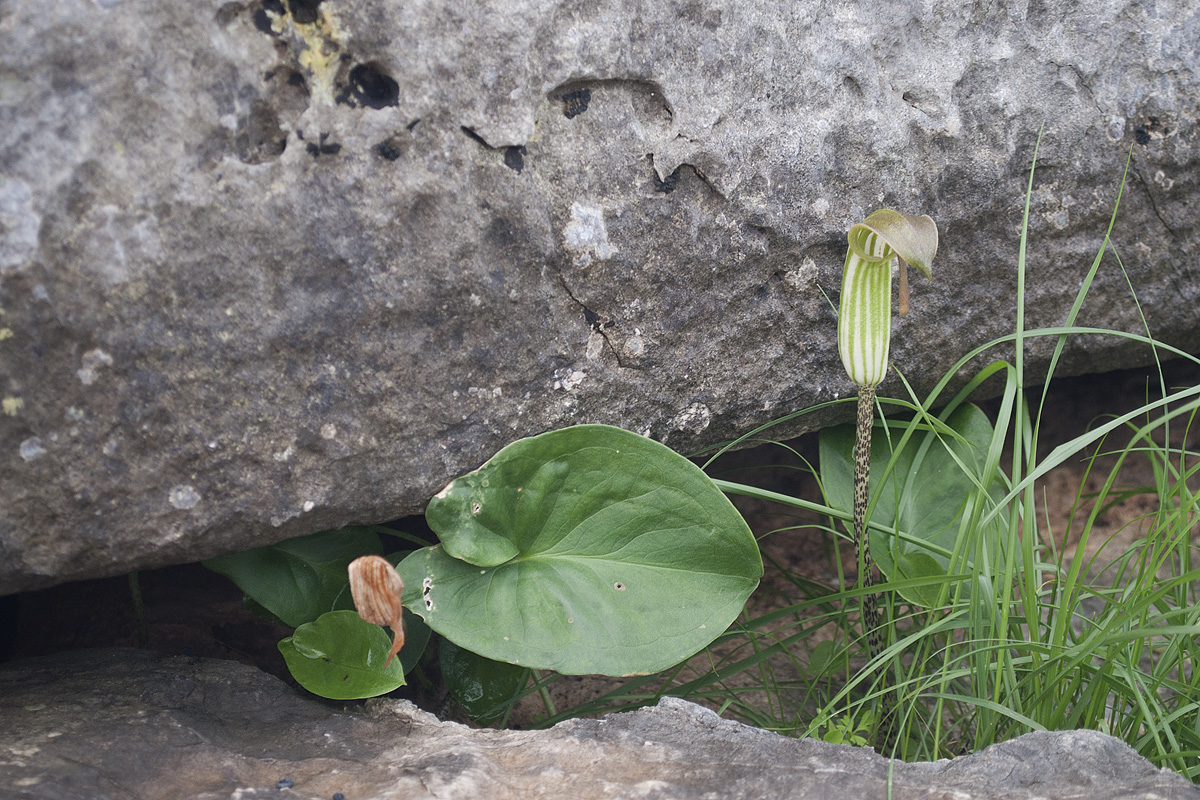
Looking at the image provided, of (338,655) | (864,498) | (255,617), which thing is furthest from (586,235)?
(255,617)

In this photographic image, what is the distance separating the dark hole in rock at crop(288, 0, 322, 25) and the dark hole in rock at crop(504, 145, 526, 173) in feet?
0.88

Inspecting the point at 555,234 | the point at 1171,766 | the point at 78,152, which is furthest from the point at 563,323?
the point at 1171,766

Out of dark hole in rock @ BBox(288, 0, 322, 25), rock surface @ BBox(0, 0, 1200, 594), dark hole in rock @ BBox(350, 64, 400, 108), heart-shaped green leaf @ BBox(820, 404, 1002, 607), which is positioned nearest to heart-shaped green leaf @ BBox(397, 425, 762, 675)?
rock surface @ BBox(0, 0, 1200, 594)

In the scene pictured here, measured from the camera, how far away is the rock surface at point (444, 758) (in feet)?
2.88

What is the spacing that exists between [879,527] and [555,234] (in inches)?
27.4

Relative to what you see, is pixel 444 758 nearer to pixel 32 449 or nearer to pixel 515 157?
pixel 32 449

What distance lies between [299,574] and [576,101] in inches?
31.5

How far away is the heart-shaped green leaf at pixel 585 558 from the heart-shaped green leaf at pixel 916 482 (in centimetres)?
34

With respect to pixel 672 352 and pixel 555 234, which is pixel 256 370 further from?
pixel 672 352

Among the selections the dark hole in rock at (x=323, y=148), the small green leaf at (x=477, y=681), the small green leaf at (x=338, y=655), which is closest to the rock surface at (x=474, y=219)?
the dark hole in rock at (x=323, y=148)

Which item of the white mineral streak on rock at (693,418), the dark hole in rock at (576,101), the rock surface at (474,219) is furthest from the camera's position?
the white mineral streak on rock at (693,418)

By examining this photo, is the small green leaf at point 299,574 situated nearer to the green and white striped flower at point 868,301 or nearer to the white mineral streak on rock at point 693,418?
the white mineral streak on rock at point 693,418

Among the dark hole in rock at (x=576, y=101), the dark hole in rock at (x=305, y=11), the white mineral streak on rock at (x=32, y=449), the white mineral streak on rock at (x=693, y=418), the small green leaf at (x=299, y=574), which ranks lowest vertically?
the small green leaf at (x=299, y=574)

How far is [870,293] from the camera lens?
1.06 meters
